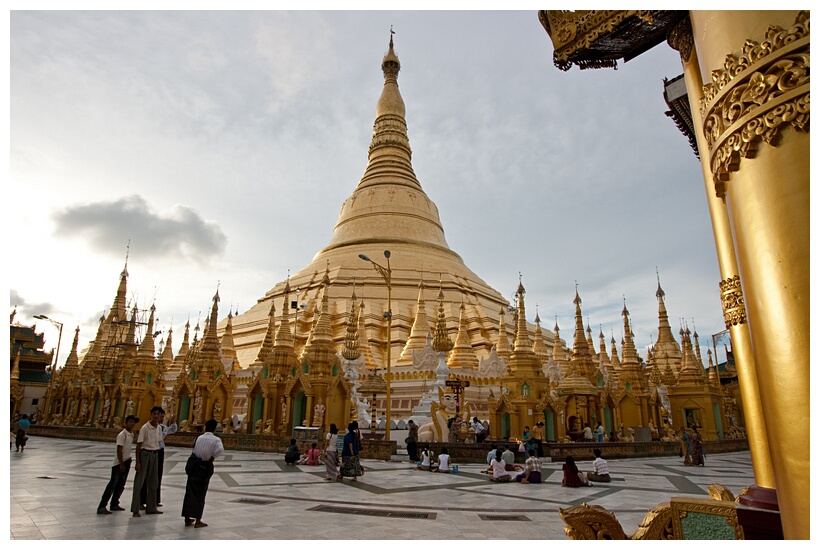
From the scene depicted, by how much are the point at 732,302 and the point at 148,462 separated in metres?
7.19

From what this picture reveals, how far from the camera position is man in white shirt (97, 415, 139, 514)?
6910mm

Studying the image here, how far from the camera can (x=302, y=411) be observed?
23141 millimetres

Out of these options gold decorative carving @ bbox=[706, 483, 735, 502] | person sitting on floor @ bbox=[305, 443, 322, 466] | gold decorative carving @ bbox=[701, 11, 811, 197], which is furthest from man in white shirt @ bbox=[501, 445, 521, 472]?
gold decorative carving @ bbox=[701, 11, 811, 197]

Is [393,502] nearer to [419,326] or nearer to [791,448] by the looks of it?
[791,448]

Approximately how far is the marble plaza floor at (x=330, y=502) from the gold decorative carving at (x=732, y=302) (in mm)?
3439

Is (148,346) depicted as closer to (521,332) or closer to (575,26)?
(521,332)

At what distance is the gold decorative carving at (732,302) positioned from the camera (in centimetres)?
371

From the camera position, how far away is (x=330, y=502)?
27.2 ft

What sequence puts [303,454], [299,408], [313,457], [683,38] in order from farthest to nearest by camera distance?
[299,408]
[303,454]
[313,457]
[683,38]

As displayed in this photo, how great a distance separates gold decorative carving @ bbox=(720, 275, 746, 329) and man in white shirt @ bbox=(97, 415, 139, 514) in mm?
7114

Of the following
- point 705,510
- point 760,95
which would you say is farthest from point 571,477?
point 760,95

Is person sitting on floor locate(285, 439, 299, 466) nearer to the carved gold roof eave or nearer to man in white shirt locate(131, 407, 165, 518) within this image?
man in white shirt locate(131, 407, 165, 518)

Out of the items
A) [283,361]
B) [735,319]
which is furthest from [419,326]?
[735,319]
